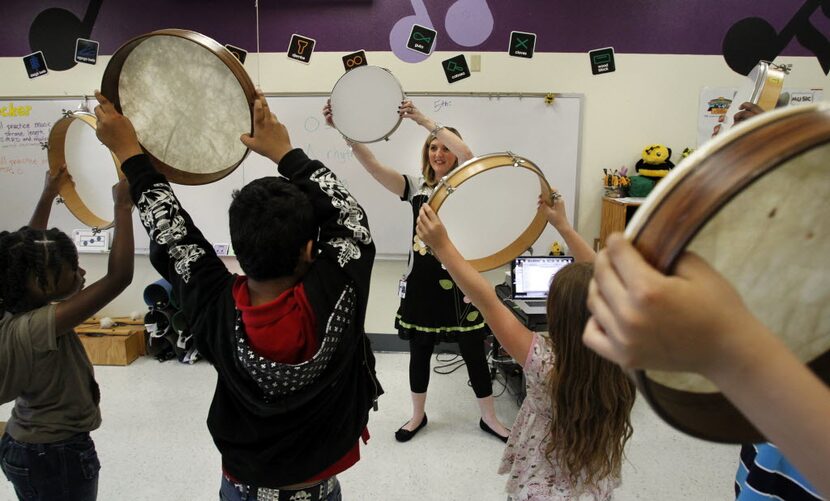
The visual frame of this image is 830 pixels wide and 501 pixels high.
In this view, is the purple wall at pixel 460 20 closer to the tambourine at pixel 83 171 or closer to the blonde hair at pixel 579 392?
the tambourine at pixel 83 171

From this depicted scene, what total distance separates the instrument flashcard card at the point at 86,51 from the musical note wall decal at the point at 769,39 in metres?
4.67

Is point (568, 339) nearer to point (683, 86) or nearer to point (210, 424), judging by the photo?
point (210, 424)

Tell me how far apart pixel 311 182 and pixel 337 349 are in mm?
368

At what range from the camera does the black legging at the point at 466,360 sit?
249cm

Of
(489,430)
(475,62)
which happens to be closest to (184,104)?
(489,430)

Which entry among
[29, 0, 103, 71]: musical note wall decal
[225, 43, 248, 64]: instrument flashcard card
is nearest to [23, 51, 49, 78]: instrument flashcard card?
[29, 0, 103, 71]: musical note wall decal

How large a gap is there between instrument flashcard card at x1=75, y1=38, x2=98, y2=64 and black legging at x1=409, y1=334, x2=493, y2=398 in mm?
3283

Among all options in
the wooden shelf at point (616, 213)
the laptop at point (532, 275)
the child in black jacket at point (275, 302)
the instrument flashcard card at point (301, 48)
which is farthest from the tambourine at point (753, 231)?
the instrument flashcard card at point (301, 48)

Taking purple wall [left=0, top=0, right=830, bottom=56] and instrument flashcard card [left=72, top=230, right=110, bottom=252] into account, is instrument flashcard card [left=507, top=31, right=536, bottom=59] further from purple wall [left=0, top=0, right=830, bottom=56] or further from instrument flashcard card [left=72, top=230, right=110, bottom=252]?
instrument flashcard card [left=72, top=230, right=110, bottom=252]

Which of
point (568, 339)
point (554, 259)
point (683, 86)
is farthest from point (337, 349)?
point (683, 86)

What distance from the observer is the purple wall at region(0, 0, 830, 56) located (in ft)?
10.7

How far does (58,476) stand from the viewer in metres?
1.29

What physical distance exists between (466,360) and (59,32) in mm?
3921

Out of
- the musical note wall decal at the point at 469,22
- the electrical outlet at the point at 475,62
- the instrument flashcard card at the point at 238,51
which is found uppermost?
the musical note wall decal at the point at 469,22
